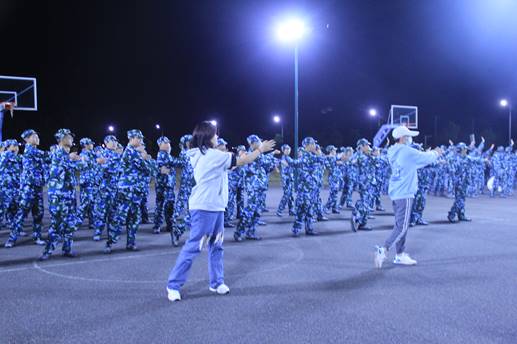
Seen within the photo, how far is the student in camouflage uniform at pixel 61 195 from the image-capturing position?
743cm

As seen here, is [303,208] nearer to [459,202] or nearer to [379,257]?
[379,257]

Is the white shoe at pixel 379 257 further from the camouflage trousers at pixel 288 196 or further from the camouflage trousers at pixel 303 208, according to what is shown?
the camouflage trousers at pixel 288 196

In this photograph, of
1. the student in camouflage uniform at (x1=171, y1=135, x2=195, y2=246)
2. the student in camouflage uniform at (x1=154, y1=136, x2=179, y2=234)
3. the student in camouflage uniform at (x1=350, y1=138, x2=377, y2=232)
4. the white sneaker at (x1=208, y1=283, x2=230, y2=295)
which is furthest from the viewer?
the student in camouflage uniform at (x1=350, y1=138, x2=377, y2=232)

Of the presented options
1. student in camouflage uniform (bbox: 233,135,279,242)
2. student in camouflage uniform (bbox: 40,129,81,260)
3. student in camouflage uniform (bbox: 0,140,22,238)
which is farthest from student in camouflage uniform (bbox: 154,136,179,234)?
student in camouflage uniform (bbox: 0,140,22,238)

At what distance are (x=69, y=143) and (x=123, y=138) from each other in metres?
59.5

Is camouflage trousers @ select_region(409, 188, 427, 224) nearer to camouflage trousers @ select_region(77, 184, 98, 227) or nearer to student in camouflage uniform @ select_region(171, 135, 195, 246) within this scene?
student in camouflage uniform @ select_region(171, 135, 195, 246)

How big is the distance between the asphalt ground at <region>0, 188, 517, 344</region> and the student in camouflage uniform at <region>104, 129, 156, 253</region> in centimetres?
48

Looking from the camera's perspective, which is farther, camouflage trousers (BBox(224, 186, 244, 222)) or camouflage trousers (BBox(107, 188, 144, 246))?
camouflage trousers (BBox(224, 186, 244, 222))

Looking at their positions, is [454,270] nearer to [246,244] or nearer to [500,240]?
[500,240]

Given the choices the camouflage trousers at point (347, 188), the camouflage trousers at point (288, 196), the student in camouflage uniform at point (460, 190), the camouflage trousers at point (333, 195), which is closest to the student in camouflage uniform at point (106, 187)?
the camouflage trousers at point (288, 196)

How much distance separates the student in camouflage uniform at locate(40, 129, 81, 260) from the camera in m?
7.43

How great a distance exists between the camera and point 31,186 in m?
9.02

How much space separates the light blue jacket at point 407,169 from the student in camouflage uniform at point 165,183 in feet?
15.1

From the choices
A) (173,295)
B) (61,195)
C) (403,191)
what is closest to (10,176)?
(61,195)
